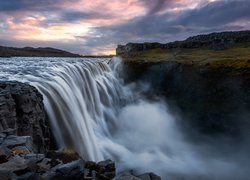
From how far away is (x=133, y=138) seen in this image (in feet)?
126

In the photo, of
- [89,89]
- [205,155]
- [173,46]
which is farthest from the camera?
[173,46]

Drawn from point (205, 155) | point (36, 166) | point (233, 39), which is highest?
point (233, 39)

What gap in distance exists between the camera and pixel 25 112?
64.3 feet

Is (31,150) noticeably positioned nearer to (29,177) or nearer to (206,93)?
(29,177)

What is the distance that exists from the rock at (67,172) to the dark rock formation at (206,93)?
117ft

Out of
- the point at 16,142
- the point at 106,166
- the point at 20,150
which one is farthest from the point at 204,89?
the point at 20,150

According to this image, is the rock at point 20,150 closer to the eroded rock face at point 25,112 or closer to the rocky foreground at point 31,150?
the rocky foreground at point 31,150

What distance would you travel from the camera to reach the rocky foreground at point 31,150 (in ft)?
37.2

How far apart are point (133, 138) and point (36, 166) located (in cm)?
2703

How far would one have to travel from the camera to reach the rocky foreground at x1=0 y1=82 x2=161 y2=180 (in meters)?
11.3

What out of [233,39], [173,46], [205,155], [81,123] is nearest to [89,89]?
[81,123]

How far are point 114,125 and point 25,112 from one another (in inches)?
771

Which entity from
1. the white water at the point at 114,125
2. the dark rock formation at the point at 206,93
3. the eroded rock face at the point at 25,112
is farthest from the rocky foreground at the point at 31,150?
the dark rock formation at the point at 206,93

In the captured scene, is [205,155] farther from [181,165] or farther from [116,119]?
[116,119]
